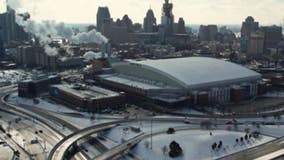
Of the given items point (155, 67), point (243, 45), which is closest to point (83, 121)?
point (155, 67)

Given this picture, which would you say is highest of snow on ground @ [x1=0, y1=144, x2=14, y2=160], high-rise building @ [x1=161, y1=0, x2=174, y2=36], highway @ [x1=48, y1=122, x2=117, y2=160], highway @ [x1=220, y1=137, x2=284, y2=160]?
high-rise building @ [x1=161, y1=0, x2=174, y2=36]

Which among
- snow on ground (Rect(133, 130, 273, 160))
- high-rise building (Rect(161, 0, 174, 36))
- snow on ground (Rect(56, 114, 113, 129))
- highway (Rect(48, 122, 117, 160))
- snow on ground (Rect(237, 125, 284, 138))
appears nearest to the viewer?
highway (Rect(48, 122, 117, 160))

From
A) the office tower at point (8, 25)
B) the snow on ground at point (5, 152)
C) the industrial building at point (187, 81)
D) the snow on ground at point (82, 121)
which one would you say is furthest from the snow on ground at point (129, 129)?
the office tower at point (8, 25)

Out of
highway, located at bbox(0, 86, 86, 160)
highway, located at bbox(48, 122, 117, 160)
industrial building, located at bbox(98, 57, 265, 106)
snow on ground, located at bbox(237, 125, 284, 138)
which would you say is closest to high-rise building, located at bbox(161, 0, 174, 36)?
industrial building, located at bbox(98, 57, 265, 106)

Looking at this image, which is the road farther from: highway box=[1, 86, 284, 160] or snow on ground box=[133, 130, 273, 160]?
snow on ground box=[133, 130, 273, 160]

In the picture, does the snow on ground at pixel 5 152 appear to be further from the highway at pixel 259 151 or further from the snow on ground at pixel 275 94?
the snow on ground at pixel 275 94
